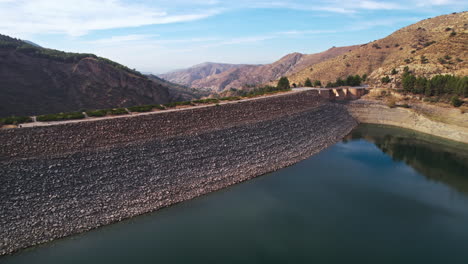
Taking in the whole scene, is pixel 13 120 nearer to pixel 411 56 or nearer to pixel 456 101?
pixel 456 101

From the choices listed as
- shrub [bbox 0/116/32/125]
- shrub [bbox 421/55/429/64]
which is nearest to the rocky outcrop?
shrub [bbox 421/55/429/64]

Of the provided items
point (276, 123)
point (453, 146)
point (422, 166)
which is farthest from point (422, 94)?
point (276, 123)

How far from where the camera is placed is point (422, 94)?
157 feet

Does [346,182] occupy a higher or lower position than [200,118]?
lower

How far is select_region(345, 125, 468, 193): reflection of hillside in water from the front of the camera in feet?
86.3

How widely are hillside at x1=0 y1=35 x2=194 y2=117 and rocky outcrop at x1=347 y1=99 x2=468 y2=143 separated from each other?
149 feet

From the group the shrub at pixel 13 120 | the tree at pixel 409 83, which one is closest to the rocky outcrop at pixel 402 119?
the tree at pixel 409 83

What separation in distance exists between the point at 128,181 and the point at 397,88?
184 ft

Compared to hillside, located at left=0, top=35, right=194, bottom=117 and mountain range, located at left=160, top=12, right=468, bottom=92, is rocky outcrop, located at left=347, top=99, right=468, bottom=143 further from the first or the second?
hillside, located at left=0, top=35, right=194, bottom=117

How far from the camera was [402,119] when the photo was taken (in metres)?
44.3

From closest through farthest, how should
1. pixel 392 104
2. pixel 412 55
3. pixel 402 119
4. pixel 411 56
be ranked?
pixel 402 119 < pixel 392 104 < pixel 411 56 < pixel 412 55

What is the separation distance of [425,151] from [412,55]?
143ft

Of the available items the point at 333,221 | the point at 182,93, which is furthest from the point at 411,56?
the point at 182,93

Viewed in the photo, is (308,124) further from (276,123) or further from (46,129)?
(46,129)
